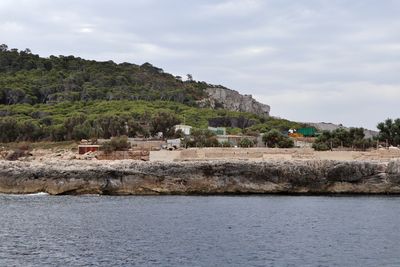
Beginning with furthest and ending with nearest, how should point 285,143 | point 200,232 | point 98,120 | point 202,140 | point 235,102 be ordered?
point 235,102 < point 98,120 < point 202,140 < point 285,143 < point 200,232

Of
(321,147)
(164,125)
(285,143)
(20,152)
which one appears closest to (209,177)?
(321,147)

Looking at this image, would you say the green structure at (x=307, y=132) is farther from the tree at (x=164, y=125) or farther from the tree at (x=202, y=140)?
the tree at (x=164, y=125)


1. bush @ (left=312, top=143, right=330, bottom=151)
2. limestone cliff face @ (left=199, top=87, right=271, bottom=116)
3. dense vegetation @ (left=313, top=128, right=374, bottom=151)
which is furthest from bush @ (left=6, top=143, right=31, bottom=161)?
limestone cliff face @ (left=199, top=87, right=271, bottom=116)

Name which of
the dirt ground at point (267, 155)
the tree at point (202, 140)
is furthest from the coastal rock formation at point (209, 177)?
the tree at point (202, 140)

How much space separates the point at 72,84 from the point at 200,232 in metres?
134

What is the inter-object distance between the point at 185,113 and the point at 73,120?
3705 cm

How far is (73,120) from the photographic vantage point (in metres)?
115

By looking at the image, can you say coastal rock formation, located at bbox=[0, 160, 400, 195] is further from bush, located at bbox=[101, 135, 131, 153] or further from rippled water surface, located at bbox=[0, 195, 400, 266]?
bush, located at bbox=[101, 135, 131, 153]

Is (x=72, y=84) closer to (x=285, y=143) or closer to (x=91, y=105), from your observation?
(x=91, y=105)

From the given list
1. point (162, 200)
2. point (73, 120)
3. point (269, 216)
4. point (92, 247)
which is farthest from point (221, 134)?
point (92, 247)

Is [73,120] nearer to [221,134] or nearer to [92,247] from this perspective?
[221,134]

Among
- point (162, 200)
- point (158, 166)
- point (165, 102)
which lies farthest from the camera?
point (165, 102)

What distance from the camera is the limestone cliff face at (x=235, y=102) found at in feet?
616

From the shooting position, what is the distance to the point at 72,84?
554 ft
